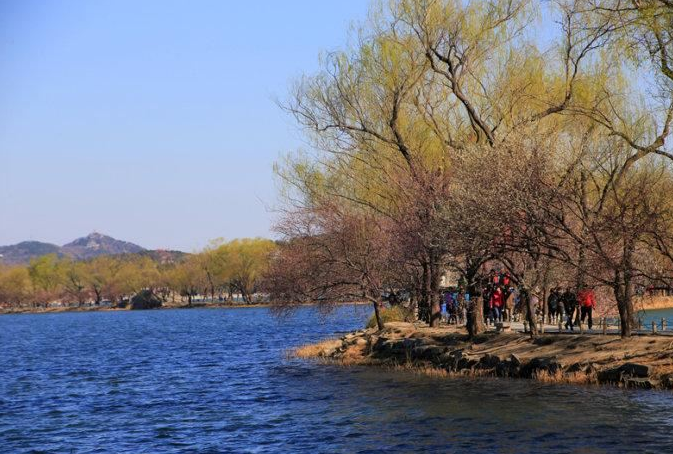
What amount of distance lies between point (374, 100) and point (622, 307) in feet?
47.8

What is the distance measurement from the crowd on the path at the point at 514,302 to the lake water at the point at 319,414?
446cm

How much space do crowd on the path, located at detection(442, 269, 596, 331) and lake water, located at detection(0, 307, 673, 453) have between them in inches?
176

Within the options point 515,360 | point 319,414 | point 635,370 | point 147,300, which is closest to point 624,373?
point 635,370

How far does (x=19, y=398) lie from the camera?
1325 inches

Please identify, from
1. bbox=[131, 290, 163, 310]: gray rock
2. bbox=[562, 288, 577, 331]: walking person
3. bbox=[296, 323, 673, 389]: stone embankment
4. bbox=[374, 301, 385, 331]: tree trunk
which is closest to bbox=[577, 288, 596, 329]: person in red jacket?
bbox=[562, 288, 577, 331]: walking person

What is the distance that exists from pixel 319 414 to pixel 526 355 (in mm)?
8407

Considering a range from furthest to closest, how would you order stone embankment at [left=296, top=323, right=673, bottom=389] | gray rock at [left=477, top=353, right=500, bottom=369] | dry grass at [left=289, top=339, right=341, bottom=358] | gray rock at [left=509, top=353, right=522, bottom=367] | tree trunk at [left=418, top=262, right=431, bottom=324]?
1. dry grass at [left=289, top=339, right=341, bottom=358]
2. tree trunk at [left=418, top=262, right=431, bottom=324]
3. gray rock at [left=477, top=353, right=500, bottom=369]
4. gray rock at [left=509, top=353, right=522, bottom=367]
5. stone embankment at [left=296, top=323, right=673, bottom=389]

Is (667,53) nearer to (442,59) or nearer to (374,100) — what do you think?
(442,59)

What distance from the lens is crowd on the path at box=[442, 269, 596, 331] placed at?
3406 centimetres

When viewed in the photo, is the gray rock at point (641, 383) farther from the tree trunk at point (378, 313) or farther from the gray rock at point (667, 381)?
the tree trunk at point (378, 313)

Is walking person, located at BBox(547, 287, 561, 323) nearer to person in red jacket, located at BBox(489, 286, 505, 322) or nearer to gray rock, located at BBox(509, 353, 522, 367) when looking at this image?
person in red jacket, located at BBox(489, 286, 505, 322)

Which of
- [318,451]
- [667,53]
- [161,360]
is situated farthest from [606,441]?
Result: [161,360]

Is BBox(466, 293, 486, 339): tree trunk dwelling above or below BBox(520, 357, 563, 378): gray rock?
above

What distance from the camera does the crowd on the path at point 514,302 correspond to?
3406cm
